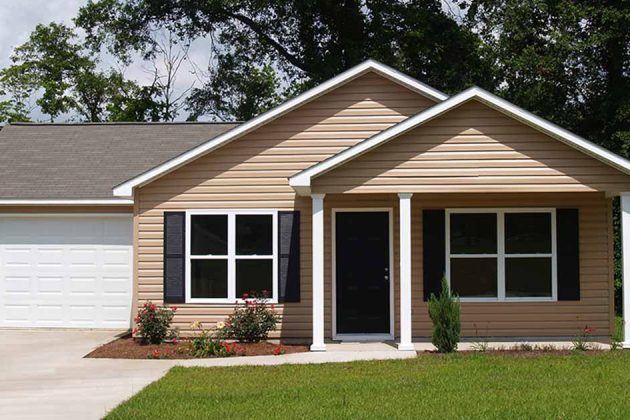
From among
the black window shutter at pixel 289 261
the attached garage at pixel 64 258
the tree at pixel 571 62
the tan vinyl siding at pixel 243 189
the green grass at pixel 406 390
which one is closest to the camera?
the green grass at pixel 406 390

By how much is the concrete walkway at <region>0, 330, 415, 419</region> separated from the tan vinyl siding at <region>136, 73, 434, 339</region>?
131 centimetres

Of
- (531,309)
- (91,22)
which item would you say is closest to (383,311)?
(531,309)

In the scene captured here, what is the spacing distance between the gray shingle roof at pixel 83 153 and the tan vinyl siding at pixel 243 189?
2339 millimetres

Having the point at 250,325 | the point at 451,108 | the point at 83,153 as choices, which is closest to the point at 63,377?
the point at 250,325

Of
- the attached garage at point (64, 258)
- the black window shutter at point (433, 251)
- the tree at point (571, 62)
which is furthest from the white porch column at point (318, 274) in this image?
the tree at point (571, 62)

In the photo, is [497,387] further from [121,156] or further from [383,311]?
[121,156]

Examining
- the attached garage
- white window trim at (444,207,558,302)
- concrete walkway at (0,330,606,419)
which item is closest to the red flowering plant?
concrete walkway at (0,330,606,419)

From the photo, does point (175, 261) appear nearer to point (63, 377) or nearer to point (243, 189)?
point (243, 189)

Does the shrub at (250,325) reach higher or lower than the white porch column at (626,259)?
lower

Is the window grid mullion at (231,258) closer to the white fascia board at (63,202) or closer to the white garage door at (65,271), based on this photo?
the white fascia board at (63,202)

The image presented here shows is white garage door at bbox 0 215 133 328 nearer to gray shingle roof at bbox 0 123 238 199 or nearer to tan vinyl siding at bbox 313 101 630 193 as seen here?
gray shingle roof at bbox 0 123 238 199

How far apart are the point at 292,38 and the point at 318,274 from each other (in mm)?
20822

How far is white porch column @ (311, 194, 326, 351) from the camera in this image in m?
12.9

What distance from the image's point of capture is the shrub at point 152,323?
45.8 feet
